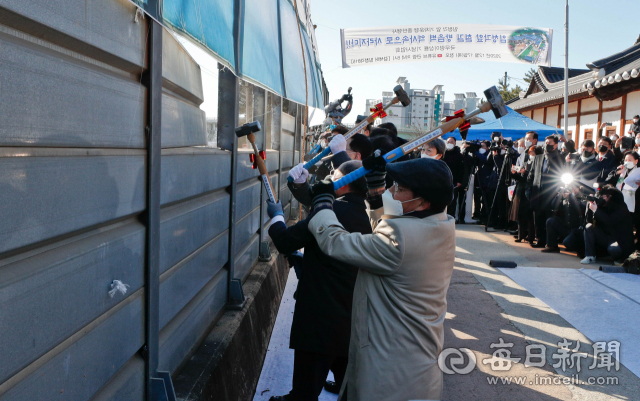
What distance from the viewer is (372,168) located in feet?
9.45

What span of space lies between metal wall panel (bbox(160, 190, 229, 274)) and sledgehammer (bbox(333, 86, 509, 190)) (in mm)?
963

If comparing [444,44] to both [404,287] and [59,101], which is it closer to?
[404,287]

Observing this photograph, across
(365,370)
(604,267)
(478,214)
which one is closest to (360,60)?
(478,214)

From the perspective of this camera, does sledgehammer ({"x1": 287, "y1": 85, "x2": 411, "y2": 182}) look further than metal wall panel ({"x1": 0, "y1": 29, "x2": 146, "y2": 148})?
Yes

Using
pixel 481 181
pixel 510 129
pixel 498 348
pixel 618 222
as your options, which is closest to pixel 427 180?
pixel 498 348

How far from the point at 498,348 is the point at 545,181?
5.85 metres

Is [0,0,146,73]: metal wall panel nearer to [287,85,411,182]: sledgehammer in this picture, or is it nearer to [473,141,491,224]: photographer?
[287,85,411,182]: sledgehammer

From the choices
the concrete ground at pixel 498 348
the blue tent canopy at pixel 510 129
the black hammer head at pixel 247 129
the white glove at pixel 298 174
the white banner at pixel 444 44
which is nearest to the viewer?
the white glove at pixel 298 174

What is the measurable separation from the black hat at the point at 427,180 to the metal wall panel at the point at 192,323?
1.63 metres

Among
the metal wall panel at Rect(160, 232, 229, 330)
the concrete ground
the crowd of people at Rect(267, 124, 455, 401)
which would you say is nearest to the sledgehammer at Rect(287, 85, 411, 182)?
the metal wall panel at Rect(160, 232, 229, 330)

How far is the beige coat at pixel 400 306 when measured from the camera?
2.32 metres

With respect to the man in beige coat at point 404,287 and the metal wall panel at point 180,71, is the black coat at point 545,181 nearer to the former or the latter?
the metal wall panel at point 180,71

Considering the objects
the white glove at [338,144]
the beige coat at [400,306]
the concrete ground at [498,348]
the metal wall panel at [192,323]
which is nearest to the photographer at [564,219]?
the concrete ground at [498,348]

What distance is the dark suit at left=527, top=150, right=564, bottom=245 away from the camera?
9.72 meters
